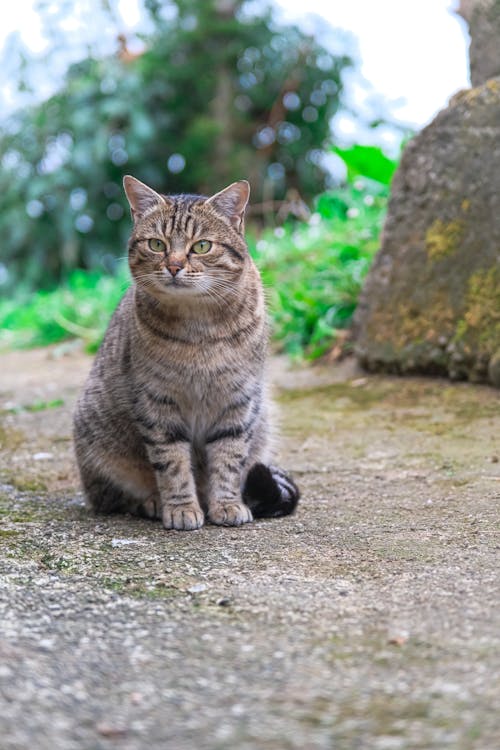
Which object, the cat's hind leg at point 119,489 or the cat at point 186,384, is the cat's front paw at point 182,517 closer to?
the cat at point 186,384

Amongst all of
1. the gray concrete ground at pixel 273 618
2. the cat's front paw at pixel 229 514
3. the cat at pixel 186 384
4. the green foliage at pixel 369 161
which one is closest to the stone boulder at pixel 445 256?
the gray concrete ground at pixel 273 618

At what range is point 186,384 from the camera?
2635 millimetres

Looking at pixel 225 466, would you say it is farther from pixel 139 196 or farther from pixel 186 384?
pixel 139 196

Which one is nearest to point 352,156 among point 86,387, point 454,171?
point 454,171

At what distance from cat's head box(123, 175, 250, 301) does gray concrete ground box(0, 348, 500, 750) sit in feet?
2.32

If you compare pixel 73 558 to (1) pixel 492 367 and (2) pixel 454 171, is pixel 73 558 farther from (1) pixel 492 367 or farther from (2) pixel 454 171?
(2) pixel 454 171

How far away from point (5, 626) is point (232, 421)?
1104mm

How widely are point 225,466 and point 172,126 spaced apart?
7.07m

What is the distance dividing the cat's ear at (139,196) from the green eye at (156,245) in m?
0.16

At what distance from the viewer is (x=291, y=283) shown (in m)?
5.85

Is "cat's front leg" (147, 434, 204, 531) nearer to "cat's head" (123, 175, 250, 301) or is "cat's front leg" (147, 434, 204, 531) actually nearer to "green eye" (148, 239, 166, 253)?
"cat's head" (123, 175, 250, 301)

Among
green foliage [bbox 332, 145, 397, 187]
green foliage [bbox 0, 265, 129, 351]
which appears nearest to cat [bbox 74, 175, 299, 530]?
green foliage [bbox 332, 145, 397, 187]

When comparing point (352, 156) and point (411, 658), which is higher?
point (352, 156)

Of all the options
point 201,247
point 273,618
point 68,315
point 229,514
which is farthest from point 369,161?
point 273,618
